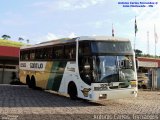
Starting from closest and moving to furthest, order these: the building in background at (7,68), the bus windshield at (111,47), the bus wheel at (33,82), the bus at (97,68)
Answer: the bus at (97,68) < the bus windshield at (111,47) < the bus wheel at (33,82) < the building in background at (7,68)

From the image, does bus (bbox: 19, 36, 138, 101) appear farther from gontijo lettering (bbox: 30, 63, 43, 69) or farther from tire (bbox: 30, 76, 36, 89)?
tire (bbox: 30, 76, 36, 89)

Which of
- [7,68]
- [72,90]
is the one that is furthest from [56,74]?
A: [7,68]

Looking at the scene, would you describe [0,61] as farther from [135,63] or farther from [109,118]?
[109,118]

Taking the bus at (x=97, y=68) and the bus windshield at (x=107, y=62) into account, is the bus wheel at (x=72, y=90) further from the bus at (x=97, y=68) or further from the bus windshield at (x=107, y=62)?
the bus windshield at (x=107, y=62)

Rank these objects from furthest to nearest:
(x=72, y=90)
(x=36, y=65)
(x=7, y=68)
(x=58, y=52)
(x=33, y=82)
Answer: (x=7, y=68) < (x=33, y=82) < (x=36, y=65) < (x=58, y=52) < (x=72, y=90)

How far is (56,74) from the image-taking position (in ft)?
71.4

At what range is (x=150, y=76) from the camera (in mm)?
36688

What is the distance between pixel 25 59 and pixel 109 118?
16027mm

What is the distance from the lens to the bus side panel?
20892mm

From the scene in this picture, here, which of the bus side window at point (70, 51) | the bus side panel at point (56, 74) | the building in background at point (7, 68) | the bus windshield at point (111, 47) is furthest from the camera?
the building in background at point (7, 68)

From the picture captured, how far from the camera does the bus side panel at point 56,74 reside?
2089 cm

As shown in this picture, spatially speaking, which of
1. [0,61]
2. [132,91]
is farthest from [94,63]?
[0,61]

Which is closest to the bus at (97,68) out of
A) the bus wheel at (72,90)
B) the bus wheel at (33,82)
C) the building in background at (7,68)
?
the bus wheel at (72,90)

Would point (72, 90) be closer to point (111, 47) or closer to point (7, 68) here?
point (111, 47)
